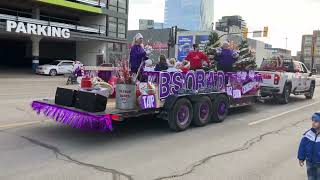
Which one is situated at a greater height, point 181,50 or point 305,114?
point 181,50

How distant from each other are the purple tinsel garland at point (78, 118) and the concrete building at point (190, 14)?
10953cm

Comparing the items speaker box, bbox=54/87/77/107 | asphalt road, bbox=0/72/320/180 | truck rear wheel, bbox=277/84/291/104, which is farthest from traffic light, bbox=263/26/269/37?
speaker box, bbox=54/87/77/107

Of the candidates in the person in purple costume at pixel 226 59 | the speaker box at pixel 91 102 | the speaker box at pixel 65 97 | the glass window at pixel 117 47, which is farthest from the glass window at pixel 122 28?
the speaker box at pixel 91 102

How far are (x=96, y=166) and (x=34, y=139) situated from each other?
231 centimetres

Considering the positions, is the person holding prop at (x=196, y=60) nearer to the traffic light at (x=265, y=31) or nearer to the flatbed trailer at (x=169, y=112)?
the flatbed trailer at (x=169, y=112)

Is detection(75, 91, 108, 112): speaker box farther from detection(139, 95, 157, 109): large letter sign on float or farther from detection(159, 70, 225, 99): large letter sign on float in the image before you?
detection(159, 70, 225, 99): large letter sign on float

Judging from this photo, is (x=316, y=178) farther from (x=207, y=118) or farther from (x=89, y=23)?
(x=89, y=23)

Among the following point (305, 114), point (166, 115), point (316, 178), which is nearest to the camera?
point (316, 178)

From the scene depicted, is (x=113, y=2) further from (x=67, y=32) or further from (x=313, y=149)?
(x=313, y=149)

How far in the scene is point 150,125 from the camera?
10625mm

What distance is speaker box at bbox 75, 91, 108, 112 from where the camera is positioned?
8.09m

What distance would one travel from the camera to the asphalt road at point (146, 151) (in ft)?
21.2

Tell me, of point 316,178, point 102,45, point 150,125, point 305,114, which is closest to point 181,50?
point 102,45

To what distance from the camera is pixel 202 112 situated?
35.7ft
